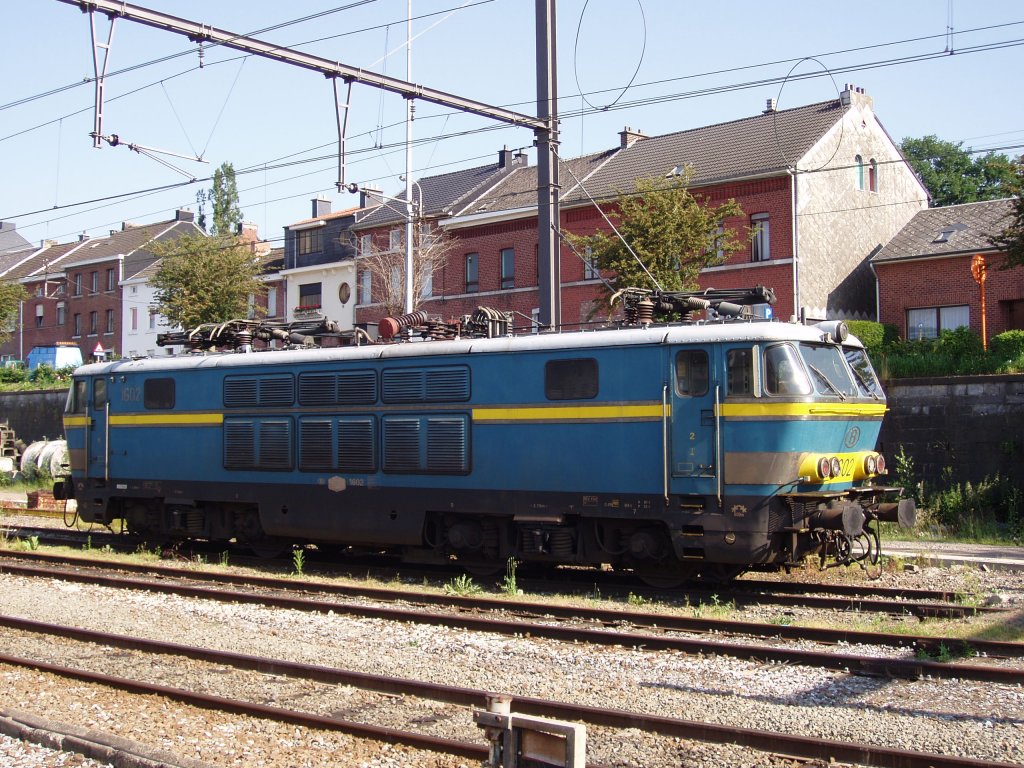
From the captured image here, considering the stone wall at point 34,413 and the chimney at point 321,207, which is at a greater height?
the chimney at point 321,207

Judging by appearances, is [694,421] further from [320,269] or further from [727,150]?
[320,269]

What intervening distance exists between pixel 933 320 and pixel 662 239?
11369 mm

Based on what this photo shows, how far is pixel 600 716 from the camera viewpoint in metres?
7.60

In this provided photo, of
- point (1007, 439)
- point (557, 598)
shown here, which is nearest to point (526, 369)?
point (557, 598)

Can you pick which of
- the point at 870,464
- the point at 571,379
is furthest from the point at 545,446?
the point at 870,464

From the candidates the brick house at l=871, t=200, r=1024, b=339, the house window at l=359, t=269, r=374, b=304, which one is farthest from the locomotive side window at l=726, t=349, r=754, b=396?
the house window at l=359, t=269, r=374, b=304

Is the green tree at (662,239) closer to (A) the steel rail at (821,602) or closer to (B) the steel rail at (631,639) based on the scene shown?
(A) the steel rail at (821,602)

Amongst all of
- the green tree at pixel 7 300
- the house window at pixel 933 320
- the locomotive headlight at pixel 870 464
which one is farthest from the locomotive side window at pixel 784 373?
the green tree at pixel 7 300

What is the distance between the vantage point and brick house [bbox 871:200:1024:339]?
3158 centimetres

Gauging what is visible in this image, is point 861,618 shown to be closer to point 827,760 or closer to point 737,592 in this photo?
point 737,592

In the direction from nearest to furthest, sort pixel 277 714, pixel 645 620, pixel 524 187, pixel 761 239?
pixel 277 714 → pixel 645 620 → pixel 761 239 → pixel 524 187

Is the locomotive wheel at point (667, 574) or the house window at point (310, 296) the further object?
the house window at point (310, 296)

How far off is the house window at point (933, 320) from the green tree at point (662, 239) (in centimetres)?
919

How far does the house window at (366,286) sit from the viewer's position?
44.3 m
